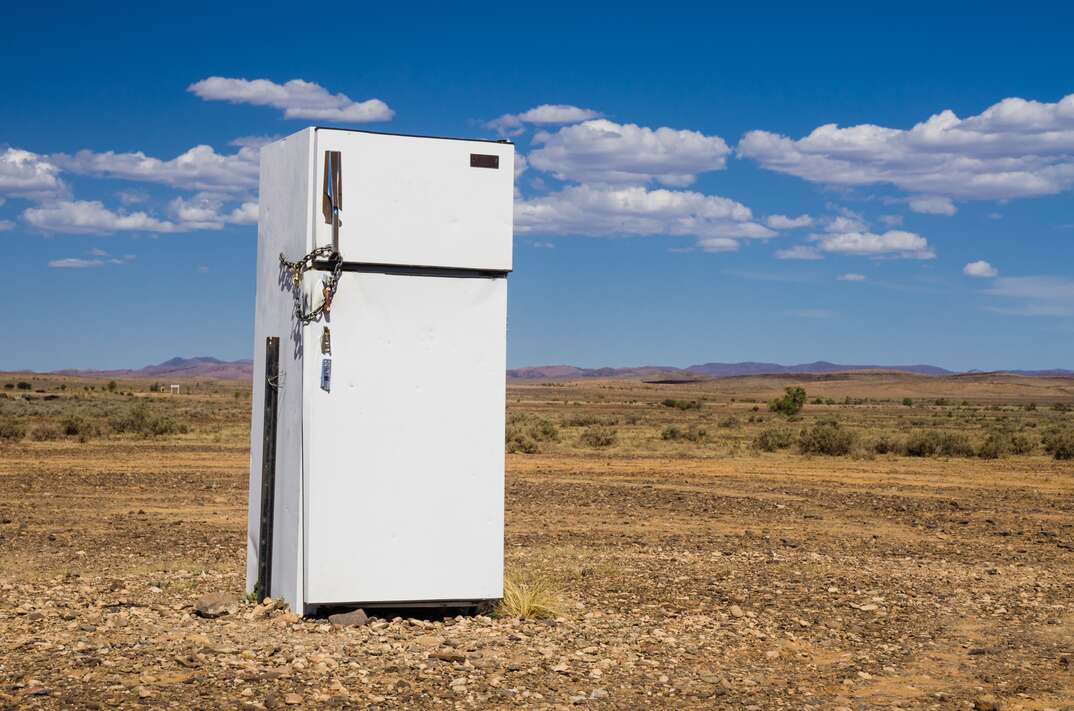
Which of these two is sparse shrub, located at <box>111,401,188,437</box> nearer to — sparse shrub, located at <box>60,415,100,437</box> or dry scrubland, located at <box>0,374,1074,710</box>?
sparse shrub, located at <box>60,415,100,437</box>

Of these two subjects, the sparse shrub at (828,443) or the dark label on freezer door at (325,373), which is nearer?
the dark label on freezer door at (325,373)

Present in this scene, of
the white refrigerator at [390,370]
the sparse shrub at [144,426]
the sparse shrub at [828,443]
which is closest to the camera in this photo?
the white refrigerator at [390,370]

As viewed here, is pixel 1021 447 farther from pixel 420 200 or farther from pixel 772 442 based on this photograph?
pixel 420 200

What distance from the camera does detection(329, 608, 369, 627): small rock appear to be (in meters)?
8.72

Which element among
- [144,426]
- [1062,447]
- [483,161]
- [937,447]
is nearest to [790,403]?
[937,447]

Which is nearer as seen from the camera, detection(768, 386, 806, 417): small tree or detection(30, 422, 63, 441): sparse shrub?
detection(30, 422, 63, 441): sparse shrub

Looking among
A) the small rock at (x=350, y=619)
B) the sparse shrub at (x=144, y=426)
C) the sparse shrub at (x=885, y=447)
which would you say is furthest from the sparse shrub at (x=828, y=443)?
the small rock at (x=350, y=619)

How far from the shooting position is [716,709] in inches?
282

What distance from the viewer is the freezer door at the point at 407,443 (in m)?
8.84

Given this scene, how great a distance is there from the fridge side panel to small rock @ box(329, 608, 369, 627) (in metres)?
0.31

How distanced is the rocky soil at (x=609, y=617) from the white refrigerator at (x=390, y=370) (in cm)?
49

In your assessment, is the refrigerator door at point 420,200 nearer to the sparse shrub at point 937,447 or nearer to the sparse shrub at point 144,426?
the sparse shrub at point 144,426

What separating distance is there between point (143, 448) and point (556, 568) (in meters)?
19.6

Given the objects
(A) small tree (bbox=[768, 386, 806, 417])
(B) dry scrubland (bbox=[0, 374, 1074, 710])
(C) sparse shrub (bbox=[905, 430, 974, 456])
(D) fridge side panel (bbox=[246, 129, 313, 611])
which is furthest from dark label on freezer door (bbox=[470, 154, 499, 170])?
(A) small tree (bbox=[768, 386, 806, 417])
